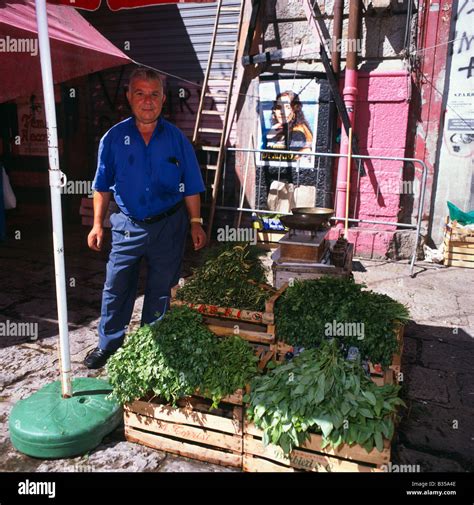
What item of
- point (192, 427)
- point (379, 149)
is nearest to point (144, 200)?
point (192, 427)

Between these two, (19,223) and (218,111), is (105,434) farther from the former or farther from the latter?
(19,223)

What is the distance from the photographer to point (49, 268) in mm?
7621

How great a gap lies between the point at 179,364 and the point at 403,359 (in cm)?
259

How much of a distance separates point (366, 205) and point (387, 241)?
2.67 ft

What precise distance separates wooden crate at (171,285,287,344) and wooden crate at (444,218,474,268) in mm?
5279

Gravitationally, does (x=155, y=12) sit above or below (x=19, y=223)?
above

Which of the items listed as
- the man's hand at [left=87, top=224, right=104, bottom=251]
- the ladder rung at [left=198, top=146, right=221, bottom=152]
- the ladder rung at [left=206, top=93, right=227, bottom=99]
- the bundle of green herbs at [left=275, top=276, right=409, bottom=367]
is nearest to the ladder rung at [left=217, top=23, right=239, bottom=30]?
the ladder rung at [left=206, top=93, right=227, bottom=99]

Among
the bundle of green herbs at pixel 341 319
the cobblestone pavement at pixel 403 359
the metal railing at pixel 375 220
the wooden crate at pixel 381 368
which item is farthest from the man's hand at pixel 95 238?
the metal railing at pixel 375 220

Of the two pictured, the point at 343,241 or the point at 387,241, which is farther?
the point at 387,241

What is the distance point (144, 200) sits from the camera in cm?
391

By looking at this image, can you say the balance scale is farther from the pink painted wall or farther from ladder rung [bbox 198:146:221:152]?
ladder rung [bbox 198:146:221:152]

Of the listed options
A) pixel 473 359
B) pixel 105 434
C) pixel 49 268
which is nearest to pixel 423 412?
pixel 473 359

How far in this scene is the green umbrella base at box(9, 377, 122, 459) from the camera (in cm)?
302

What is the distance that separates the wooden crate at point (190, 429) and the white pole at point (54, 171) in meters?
0.60
